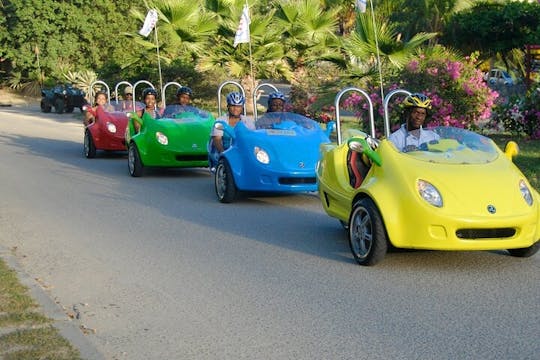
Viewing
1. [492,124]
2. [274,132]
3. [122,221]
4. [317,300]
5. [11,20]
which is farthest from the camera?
[11,20]

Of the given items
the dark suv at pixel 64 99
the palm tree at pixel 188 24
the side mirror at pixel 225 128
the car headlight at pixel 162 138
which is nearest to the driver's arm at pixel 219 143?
the side mirror at pixel 225 128

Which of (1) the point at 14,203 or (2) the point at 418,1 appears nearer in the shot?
(1) the point at 14,203

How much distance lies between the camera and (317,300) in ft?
21.3

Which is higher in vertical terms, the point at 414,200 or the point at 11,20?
the point at 11,20

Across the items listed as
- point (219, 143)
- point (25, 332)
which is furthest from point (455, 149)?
point (219, 143)

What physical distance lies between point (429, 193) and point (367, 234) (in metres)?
0.64

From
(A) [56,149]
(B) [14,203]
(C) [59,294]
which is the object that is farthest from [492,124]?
(C) [59,294]

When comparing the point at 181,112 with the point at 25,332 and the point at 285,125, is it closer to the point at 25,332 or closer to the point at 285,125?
the point at 285,125

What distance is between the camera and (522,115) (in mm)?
17969

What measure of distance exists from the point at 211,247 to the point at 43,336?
10.8 ft

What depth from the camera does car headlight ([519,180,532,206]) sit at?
7293mm

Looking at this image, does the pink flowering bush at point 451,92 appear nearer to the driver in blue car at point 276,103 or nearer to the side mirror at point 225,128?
the driver in blue car at point 276,103

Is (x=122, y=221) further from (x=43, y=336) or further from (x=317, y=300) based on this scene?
(x=43, y=336)

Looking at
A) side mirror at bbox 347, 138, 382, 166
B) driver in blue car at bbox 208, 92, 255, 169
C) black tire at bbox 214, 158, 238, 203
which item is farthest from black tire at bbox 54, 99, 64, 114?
side mirror at bbox 347, 138, 382, 166
